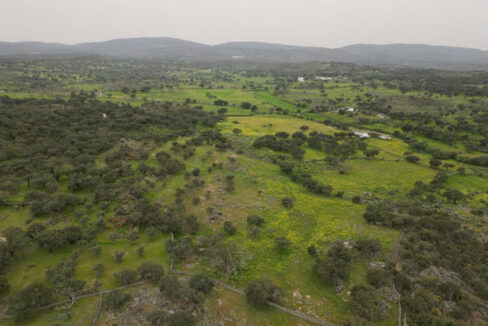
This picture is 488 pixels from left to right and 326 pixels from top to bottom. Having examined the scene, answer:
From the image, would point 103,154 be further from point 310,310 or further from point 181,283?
point 310,310

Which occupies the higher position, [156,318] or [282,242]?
[282,242]

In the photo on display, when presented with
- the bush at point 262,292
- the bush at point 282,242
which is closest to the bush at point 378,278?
the bush at point 282,242

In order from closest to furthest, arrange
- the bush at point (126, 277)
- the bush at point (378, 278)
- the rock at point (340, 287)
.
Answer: the bush at point (126, 277) < the rock at point (340, 287) < the bush at point (378, 278)

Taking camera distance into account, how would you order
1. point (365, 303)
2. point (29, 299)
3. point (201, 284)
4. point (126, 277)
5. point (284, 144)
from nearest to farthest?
point (29, 299), point (365, 303), point (201, 284), point (126, 277), point (284, 144)

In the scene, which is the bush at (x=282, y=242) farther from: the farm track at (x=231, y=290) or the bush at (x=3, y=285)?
the bush at (x=3, y=285)

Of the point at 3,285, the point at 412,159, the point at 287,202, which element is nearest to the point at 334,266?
the point at 287,202

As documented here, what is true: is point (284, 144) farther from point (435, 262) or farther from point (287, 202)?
point (435, 262)
